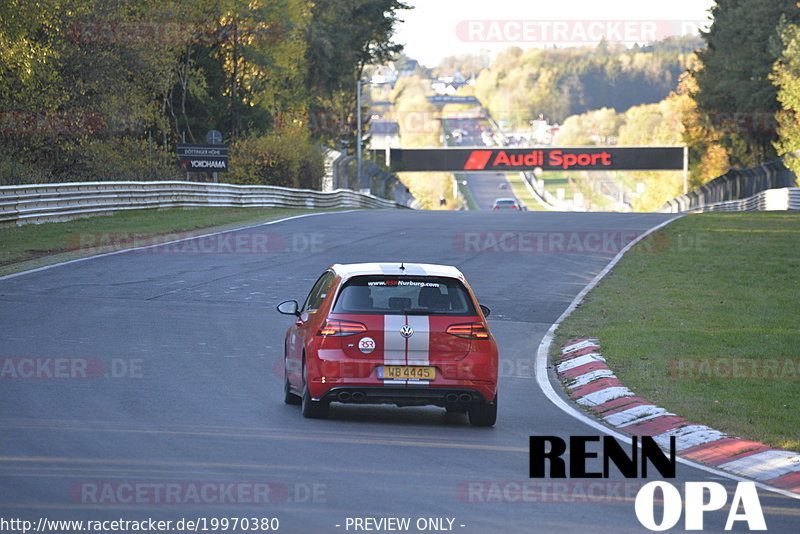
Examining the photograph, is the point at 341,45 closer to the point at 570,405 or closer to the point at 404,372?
the point at 570,405

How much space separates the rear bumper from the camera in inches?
404

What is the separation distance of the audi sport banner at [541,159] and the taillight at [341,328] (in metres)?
85.3

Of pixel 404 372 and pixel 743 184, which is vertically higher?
pixel 404 372

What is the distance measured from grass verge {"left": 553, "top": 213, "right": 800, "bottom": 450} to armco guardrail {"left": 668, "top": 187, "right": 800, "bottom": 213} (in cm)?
2020

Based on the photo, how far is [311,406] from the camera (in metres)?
10.4

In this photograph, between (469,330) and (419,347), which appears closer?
(419,347)

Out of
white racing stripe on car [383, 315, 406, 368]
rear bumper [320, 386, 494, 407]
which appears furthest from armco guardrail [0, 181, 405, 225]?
white racing stripe on car [383, 315, 406, 368]

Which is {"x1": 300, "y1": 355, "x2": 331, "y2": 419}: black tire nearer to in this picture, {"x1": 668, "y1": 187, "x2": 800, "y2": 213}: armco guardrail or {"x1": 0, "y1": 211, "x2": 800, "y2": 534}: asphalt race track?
{"x1": 0, "y1": 211, "x2": 800, "y2": 534}: asphalt race track

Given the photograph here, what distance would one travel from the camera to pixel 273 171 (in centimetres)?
5325

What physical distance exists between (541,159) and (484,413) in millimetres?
87618

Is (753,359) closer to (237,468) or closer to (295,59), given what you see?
(237,468)

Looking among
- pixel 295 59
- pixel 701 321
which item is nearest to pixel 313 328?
pixel 701 321

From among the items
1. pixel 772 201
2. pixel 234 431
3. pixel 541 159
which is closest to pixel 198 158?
pixel 772 201

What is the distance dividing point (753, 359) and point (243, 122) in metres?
46.3
